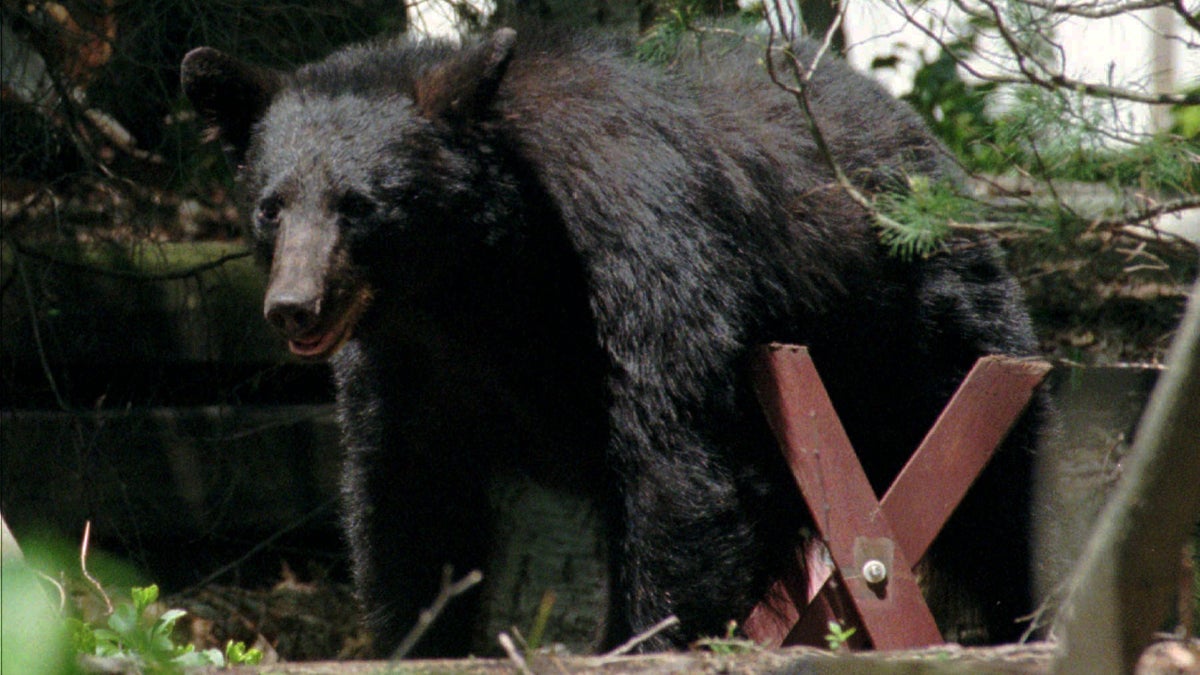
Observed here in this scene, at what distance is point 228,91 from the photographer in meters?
3.96

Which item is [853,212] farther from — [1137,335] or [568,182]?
[1137,335]

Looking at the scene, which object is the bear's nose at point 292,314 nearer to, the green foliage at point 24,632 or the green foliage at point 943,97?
the green foliage at point 24,632

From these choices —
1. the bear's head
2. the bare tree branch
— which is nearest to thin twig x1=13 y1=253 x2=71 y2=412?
the bare tree branch

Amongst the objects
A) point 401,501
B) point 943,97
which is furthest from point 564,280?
point 943,97

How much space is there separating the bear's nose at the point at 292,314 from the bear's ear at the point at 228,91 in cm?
82

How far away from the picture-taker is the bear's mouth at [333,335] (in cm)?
354

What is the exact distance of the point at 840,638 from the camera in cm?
285

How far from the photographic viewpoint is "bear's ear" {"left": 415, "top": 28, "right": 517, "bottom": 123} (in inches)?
150

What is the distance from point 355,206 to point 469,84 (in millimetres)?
506

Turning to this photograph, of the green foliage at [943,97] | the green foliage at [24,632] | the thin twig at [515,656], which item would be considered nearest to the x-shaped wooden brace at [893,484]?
the thin twig at [515,656]

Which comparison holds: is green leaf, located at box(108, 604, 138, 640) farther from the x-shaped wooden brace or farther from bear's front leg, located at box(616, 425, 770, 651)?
the x-shaped wooden brace

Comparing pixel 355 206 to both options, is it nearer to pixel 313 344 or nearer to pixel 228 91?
pixel 313 344

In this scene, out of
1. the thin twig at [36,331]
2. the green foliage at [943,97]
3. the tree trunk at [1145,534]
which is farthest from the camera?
the green foliage at [943,97]

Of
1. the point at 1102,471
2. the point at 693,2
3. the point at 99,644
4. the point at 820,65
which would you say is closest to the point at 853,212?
the point at 820,65
